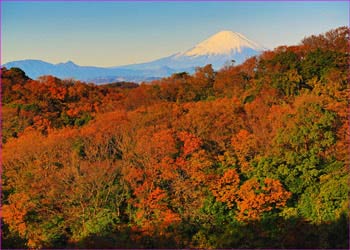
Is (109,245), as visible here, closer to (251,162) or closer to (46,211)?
(46,211)

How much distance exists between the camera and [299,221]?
14.1 metres

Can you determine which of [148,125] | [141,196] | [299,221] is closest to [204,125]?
[148,125]

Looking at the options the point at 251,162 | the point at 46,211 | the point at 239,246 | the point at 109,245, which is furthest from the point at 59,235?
the point at 251,162

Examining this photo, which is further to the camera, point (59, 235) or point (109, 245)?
point (59, 235)

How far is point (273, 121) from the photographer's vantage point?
18.9 meters

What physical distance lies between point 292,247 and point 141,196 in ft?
16.3

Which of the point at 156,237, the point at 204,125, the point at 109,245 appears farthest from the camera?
the point at 204,125

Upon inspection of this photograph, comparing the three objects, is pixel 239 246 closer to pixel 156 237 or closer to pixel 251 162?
pixel 156 237

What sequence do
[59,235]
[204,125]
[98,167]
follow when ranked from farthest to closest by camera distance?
[204,125] < [98,167] < [59,235]

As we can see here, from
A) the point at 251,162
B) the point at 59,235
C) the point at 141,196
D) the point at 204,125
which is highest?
the point at 204,125

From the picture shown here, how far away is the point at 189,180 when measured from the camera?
51.9ft

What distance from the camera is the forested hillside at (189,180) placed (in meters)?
13.8

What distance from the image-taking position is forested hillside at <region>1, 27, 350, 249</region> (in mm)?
13750

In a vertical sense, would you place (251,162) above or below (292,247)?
above
